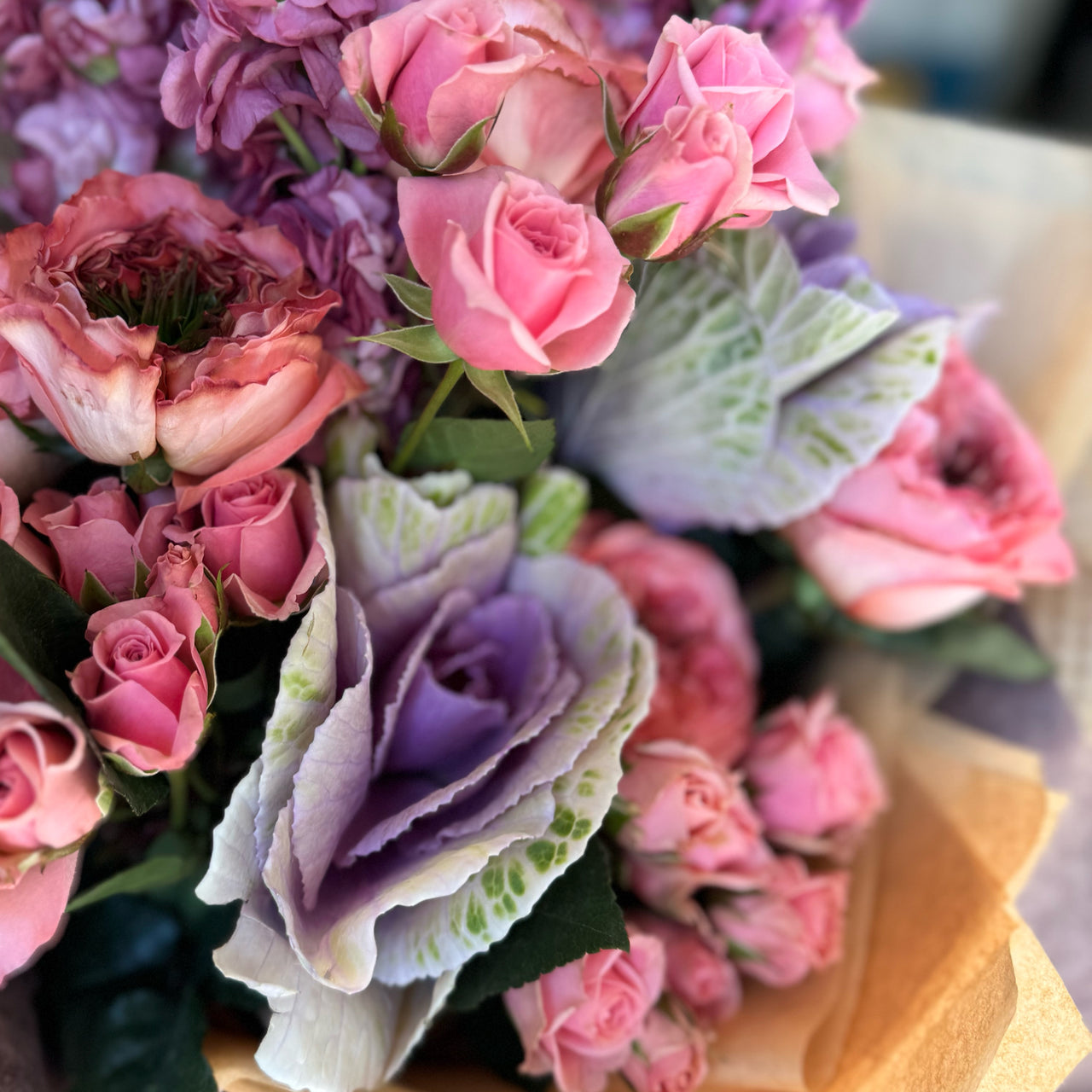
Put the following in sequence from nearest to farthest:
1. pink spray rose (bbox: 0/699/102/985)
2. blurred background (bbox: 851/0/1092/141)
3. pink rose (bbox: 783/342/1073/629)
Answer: pink spray rose (bbox: 0/699/102/985)
pink rose (bbox: 783/342/1073/629)
blurred background (bbox: 851/0/1092/141)

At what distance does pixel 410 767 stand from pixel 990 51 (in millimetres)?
1439

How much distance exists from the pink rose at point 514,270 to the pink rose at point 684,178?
1 centimetres

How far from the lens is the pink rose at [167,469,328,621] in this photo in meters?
0.30

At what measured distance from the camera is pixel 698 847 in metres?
0.40

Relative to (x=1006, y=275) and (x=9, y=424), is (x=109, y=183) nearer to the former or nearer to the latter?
(x=9, y=424)

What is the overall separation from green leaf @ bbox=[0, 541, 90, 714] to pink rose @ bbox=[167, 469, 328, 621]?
4 centimetres

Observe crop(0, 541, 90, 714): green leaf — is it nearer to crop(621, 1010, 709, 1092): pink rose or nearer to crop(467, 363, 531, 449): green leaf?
crop(467, 363, 531, 449): green leaf

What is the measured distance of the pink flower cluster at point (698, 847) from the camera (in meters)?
0.37

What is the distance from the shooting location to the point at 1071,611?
587mm

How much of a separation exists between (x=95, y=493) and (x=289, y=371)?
0.08m

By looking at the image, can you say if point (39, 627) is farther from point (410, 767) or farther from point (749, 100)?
point (749, 100)

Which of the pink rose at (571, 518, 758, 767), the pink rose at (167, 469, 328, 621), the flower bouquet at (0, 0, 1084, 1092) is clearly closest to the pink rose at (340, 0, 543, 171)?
the flower bouquet at (0, 0, 1084, 1092)

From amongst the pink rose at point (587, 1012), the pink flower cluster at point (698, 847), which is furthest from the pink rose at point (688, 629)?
the pink rose at point (587, 1012)

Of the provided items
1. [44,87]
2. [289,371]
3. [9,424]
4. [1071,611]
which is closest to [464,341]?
[289,371]
